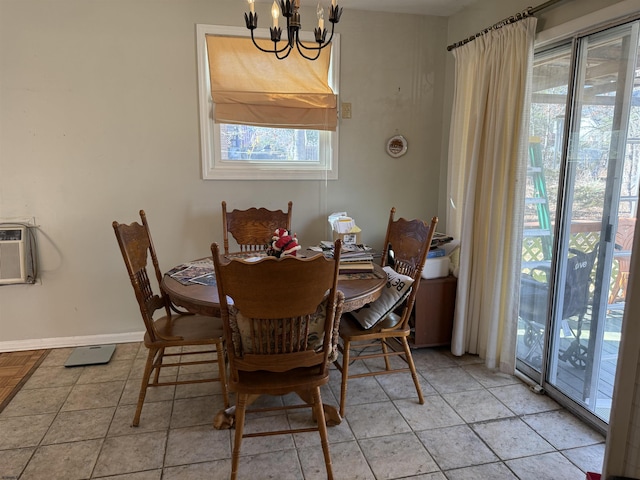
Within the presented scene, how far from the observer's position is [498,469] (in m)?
1.84

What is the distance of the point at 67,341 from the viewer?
3.04 meters

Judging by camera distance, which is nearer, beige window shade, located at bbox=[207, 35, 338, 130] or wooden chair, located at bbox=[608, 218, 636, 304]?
wooden chair, located at bbox=[608, 218, 636, 304]

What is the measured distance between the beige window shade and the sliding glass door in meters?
1.40

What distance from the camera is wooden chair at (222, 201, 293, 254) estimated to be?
297 centimetres

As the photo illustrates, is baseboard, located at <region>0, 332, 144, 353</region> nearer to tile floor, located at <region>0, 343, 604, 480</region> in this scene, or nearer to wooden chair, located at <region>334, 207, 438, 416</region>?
tile floor, located at <region>0, 343, 604, 480</region>

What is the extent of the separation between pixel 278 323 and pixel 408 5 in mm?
2555

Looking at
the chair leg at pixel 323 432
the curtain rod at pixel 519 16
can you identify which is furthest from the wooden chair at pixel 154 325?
the curtain rod at pixel 519 16

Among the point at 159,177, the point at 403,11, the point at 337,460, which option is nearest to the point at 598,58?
the point at 403,11

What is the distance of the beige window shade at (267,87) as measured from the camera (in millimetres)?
2938

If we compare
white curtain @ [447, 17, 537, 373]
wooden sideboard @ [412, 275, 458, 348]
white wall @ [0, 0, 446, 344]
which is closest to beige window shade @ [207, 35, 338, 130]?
white wall @ [0, 0, 446, 344]

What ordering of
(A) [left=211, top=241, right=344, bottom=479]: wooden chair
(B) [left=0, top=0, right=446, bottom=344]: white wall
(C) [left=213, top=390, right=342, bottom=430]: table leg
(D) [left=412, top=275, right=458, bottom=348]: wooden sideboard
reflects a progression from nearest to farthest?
(A) [left=211, top=241, right=344, bottom=479]: wooden chair → (C) [left=213, top=390, right=342, bottom=430]: table leg → (B) [left=0, top=0, right=446, bottom=344]: white wall → (D) [left=412, top=275, right=458, bottom=348]: wooden sideboard

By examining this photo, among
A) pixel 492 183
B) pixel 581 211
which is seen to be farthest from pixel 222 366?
pixel 581 211

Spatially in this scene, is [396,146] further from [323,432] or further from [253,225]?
[323,432]

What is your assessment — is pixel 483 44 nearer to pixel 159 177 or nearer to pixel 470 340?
pixel 470 340
